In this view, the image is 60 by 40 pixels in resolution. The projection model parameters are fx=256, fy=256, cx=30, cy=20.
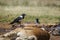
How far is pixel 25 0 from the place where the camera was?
1688 cm

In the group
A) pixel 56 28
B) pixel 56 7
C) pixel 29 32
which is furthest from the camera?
pixel 56 7

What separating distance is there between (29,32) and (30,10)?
30.7ft

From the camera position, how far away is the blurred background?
1385 centimetres

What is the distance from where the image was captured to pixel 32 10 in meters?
15.8

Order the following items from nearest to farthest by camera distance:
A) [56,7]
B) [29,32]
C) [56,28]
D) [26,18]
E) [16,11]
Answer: [29,32] → [56,28] → [26,18] → [16,11] → [56,7]

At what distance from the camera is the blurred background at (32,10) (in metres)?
13.9

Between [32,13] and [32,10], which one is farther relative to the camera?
[32,10]

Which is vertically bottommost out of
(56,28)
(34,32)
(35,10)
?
(35,10)

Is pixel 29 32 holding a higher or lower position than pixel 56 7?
higher

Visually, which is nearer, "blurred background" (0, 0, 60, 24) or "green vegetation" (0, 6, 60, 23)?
"green vegetation" (0, 6, 60, 23)

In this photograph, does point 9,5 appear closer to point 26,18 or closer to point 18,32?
point 26,18

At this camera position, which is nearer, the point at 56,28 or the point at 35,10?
the point at 56,28

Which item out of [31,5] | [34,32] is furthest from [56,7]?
[34,32]

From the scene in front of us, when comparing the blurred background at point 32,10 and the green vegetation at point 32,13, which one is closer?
the green vegetation at point 32,13
